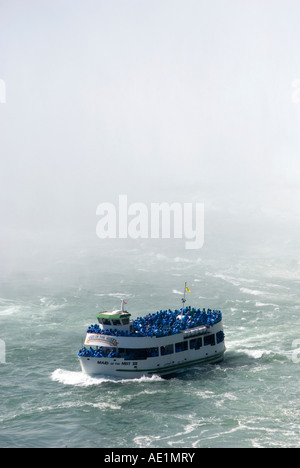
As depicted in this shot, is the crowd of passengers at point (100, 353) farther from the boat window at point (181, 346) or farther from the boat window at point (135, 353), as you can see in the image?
the boat window at point (181, 346)

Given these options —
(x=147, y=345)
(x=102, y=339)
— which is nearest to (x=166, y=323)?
(x=147, y=345)

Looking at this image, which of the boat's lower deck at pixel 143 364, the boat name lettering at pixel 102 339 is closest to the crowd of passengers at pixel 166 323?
the boat name lettering at pixel 102 339

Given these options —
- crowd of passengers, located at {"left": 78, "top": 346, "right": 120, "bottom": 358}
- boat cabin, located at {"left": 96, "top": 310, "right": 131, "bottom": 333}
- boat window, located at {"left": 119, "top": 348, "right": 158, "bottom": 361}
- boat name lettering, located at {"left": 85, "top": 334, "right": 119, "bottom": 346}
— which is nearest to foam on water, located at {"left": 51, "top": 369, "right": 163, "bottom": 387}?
boat window, located at {"left": 119, "top": 348, "right": 158, "bottom": 361}

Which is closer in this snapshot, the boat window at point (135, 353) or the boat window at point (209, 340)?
the boat window at point (135, 353)

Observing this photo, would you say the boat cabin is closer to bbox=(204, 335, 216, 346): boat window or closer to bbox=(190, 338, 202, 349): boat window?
bbox=(190, 338, 202, 349): boat window

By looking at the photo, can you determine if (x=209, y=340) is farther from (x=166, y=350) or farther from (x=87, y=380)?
(x=87, y=380)
